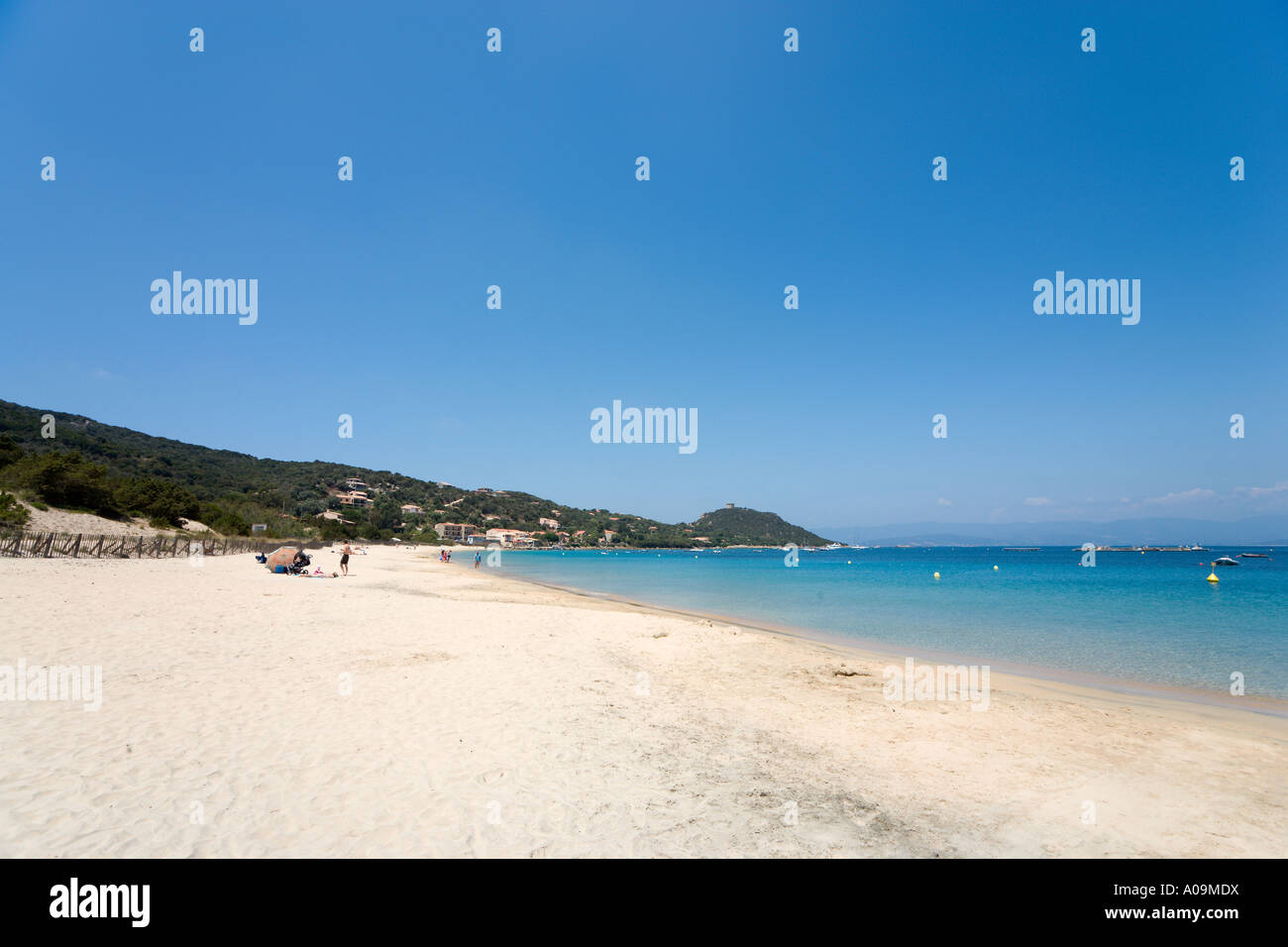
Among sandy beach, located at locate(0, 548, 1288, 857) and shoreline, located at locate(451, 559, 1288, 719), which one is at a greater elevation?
sandy beach, located at locate(0, 548, 1288, 857)

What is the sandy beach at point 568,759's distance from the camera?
446cm

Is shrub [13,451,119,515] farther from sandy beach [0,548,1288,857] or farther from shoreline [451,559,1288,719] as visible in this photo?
shoreline [451,559,1288,719]

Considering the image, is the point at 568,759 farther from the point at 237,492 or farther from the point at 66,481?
the point at 237,492

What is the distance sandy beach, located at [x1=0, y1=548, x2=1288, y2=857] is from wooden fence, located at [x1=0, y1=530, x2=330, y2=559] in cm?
1772

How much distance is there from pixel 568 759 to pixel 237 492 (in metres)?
89.5

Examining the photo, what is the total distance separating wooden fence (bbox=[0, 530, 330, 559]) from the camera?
24.1 metres

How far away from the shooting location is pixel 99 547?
27.0 metres

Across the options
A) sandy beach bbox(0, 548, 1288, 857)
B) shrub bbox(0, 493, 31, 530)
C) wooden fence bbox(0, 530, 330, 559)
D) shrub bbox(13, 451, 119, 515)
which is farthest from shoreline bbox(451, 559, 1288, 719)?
shrub bbox(13, 451, 119, 515)

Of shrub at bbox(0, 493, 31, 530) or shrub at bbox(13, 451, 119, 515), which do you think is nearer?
shrub at bbox(0, 493, 31, 530)

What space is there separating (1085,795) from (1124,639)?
53.8ft

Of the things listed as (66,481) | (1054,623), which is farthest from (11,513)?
(1054,623)

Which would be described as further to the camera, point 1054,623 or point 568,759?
point 1054,623
